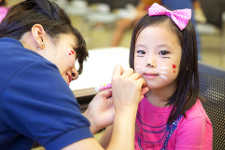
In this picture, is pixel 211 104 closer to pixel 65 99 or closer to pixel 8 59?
pixel 65 99

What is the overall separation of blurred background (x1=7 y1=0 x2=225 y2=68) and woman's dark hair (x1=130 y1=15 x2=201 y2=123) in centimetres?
214

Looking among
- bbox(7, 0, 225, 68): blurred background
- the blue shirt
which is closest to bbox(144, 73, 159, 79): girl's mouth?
the blue shirt

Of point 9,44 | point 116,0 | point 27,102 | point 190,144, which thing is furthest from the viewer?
point 116,0

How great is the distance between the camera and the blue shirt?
1.98ft

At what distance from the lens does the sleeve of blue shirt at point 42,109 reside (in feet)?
1.98

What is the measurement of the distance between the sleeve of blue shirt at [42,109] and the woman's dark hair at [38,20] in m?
0.23

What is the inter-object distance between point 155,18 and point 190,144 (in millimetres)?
466

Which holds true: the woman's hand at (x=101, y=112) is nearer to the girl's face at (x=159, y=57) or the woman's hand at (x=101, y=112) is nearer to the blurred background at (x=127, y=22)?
the girl's face at (x=159, y=57)

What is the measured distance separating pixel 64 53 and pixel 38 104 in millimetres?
274

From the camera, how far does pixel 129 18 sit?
3.61m

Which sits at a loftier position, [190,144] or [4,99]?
[4,99]

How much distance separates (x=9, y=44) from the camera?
0.71 meters

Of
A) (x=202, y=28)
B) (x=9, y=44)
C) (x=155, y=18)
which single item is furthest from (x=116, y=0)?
(x=9, y=44)

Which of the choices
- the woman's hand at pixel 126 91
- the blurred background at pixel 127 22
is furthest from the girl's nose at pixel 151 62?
the blurred background at pixel 127 22
